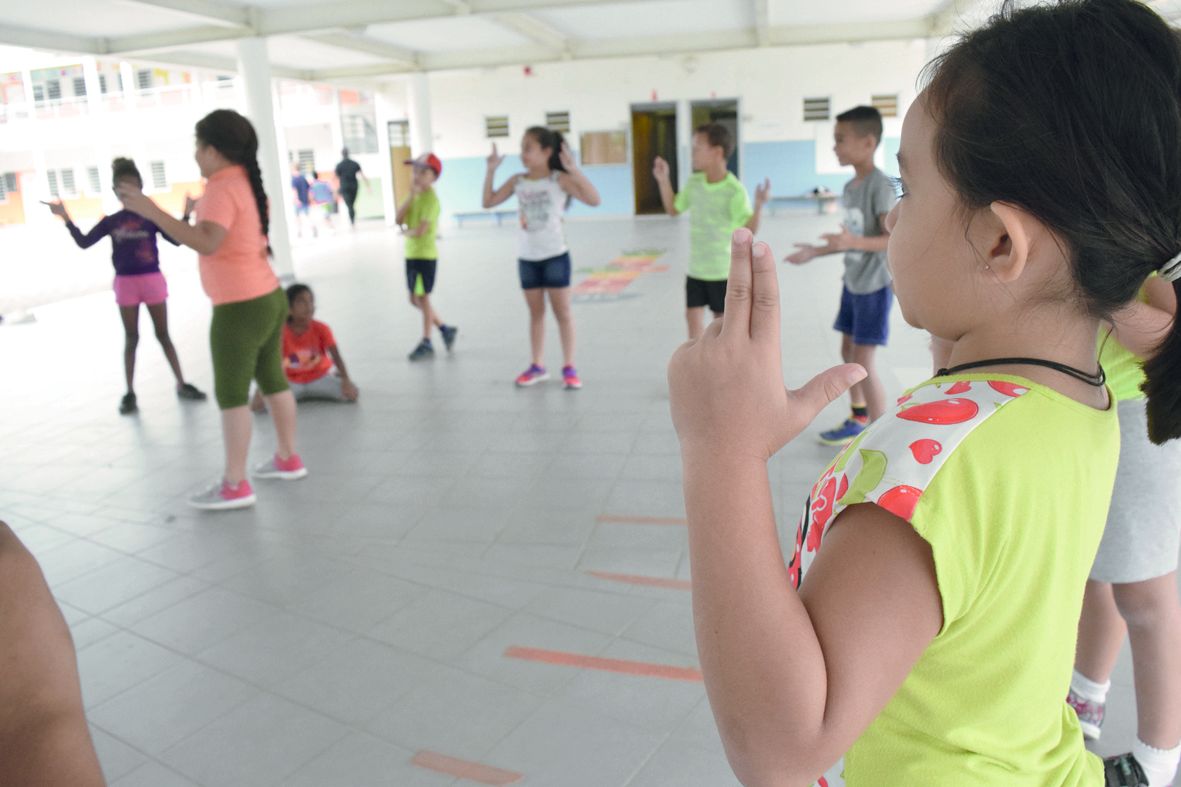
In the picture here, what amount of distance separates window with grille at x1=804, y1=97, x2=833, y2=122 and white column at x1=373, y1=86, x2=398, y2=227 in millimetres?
10138

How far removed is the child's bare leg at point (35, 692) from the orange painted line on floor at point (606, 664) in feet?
5.56

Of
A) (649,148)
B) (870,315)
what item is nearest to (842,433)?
(870,315)

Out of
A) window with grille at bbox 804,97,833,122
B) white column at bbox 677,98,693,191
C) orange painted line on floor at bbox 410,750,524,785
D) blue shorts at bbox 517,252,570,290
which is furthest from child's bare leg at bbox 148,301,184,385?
window with grille at bbox 804,97,833,122

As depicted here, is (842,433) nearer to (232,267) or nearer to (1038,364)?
(232,267)

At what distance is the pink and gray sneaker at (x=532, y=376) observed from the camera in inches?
225

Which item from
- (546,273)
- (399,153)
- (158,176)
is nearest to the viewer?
(546,273)

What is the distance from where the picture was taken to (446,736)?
2.11 m

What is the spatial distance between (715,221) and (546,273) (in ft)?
3.94

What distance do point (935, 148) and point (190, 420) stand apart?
5.46 meters

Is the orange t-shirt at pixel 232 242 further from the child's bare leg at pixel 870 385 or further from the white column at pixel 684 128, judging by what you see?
the white column at pixel 684 128

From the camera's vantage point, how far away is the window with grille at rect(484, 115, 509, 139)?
67.3 ft

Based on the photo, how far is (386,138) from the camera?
22.0 m

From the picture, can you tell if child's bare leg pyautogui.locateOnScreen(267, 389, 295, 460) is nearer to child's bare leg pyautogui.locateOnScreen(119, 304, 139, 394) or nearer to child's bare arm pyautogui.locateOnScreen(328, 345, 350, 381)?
child's bare arm pyautogui.locateOnScreen(328, 345, 350, 381)

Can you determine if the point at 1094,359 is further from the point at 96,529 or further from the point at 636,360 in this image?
the point at 636,360
